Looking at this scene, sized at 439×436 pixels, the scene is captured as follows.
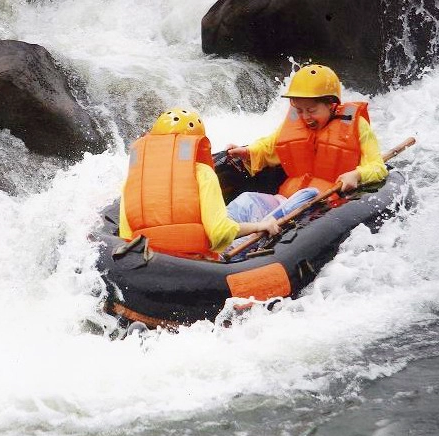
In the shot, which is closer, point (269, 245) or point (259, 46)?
point (269, 245)

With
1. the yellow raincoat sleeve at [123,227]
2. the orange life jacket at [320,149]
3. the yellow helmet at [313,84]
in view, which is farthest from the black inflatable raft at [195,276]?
the yellow helmet at [313,84]

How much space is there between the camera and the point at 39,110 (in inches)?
317

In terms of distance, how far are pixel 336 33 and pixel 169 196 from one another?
20.5 ft

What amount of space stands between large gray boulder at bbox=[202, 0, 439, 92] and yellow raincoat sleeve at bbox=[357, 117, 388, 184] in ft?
15.1

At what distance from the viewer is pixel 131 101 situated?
8.95m

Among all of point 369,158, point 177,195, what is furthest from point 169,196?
point 369,158

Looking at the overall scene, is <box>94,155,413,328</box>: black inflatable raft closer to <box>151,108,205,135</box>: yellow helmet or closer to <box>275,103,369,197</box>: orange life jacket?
<box>151,108,205,135</box>: yellow helmet

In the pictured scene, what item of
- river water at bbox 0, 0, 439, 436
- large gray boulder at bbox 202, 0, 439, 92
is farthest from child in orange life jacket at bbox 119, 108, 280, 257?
large gray boulder at bbox 202, 0, 439, 92

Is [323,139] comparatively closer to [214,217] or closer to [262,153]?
[262,153]

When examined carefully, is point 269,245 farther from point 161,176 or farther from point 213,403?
point 213,403

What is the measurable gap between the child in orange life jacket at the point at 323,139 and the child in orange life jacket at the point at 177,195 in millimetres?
1215

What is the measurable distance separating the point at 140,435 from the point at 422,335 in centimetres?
190

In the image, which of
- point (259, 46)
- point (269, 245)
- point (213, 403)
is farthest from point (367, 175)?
point (259, 46)

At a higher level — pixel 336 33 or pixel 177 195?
pixel 336 33
